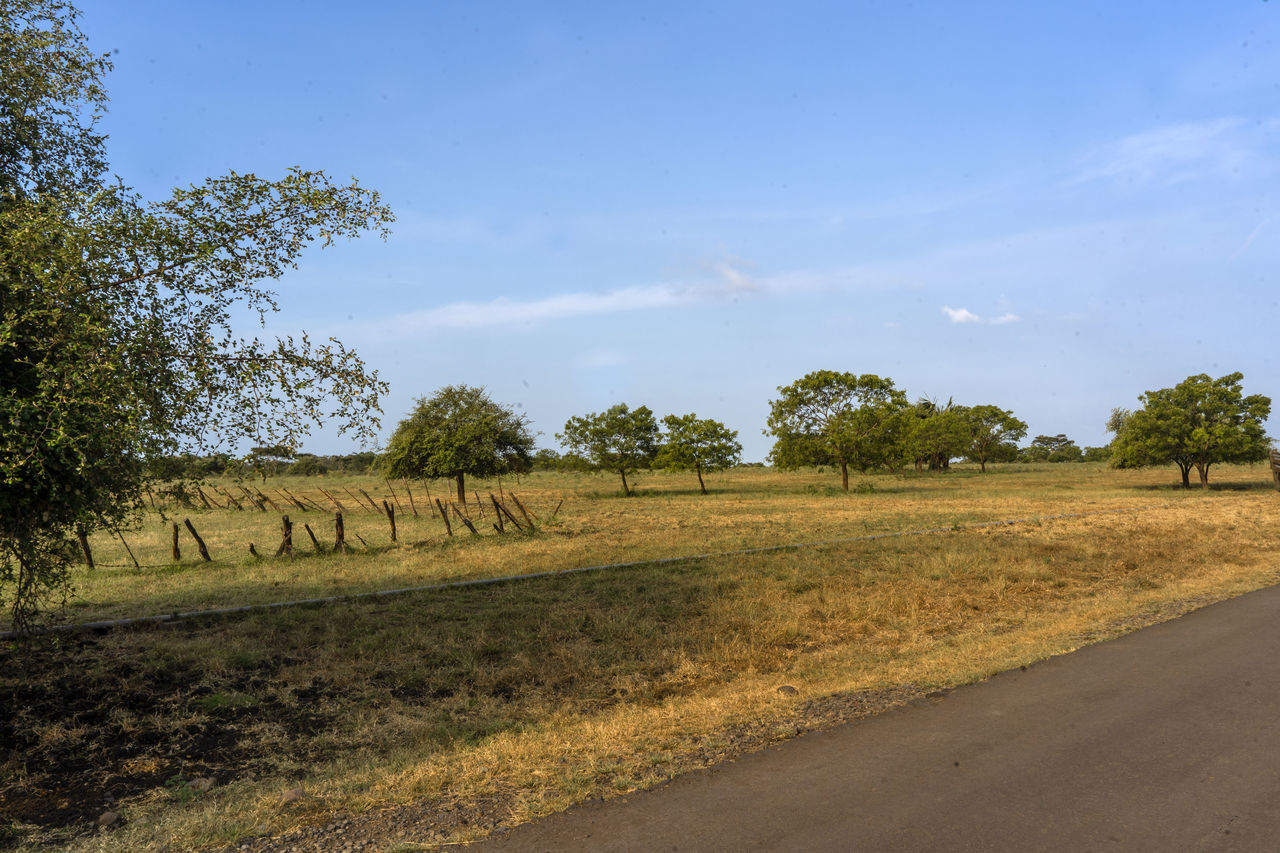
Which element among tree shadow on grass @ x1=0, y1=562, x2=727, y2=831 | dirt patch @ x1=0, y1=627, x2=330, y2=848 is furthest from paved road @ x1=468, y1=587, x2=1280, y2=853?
dirt patch @ x1=0, y1=627, x2=330, y2=848

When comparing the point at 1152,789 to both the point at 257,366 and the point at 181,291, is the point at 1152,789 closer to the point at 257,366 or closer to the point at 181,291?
the point at 257,366

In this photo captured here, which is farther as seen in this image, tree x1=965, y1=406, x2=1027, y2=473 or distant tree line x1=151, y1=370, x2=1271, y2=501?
tree x1=965, y1=406, x2=1027, y2=473

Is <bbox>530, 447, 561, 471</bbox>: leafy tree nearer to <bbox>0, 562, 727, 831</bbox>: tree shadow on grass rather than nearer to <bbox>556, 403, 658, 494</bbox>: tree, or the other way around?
<bbox>556, 403, 658, 494</bbox>: tree

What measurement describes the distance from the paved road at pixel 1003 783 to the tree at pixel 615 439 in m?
45.1

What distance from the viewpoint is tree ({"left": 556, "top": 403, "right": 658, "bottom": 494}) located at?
172 ft

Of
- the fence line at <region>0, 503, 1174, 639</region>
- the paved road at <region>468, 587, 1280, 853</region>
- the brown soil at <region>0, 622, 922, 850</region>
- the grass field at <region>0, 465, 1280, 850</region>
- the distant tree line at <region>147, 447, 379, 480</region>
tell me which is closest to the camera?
the paved road at <region>468, 587, 1280, 853</region>

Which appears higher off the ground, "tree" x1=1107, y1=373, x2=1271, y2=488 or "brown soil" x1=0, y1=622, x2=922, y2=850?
"tree" x1=1107, y1=373, x2=1271, y2=488

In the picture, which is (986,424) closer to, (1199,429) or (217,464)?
(1199,429)

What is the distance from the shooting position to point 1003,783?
5328mm

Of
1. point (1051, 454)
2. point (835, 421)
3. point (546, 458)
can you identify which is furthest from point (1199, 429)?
point (1051, 454)

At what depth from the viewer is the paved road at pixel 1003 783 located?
4582 millimetres

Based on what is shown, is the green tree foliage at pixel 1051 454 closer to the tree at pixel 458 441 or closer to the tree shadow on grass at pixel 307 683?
the tree at pixel 458 441

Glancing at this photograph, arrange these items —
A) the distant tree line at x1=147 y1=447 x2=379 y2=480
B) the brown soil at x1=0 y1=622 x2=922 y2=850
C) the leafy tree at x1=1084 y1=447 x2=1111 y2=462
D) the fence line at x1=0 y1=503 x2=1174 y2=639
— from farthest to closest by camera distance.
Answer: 1. the leafy tree at x1=1084 y1=447 x2=1111 y2=462
2. the fence line at x1=0 y1=503 x2=1174 y2=639
3. the distant tree line at x1=147 y1=447 x2=379 y2=480
4. the brown soil at x1=0 y1=622 x2=922 y2=850

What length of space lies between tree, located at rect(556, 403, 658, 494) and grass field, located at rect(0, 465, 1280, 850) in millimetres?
30291
